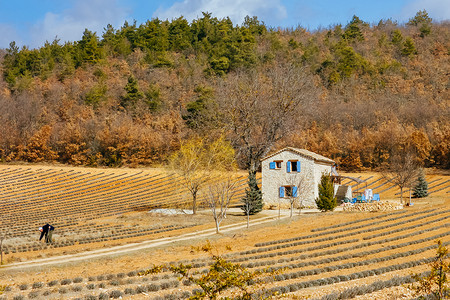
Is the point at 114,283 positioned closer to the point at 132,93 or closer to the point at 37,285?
the point at 37,285

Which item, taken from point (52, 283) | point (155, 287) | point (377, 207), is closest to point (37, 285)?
point (52, 283)

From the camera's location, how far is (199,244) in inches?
1126

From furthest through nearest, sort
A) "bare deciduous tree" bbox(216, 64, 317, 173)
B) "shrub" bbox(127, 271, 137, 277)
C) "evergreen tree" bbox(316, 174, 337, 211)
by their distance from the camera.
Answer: "bare deciduous tree" bbox(216, 64, 317, 173) < "evergreen tree" bbox(316, 174, 337, 211) < "shrub" bbox(127, 271, 137, 277)

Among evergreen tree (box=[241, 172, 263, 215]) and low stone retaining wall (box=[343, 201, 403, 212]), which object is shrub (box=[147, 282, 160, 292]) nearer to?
evergreen tree (box=[241, 172, 263, 215])

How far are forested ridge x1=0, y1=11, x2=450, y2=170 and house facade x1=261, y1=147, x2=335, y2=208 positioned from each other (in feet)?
6.36

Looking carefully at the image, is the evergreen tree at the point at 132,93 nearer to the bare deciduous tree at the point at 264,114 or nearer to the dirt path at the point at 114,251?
the bare deciduous tree at the point at 264,114

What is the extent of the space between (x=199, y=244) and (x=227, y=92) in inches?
960

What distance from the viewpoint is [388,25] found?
156625mm

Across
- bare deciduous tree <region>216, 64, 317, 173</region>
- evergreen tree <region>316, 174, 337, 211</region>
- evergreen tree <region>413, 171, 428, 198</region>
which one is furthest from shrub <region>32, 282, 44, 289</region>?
evergreen tree <region>413, 171, 428, 198</region>

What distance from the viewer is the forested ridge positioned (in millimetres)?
70663

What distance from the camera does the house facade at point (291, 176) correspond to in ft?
151

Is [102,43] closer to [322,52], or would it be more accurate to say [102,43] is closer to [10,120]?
[10,120]

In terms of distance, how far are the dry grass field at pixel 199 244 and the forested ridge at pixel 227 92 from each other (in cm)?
1347

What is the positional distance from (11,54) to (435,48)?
11724 cm
